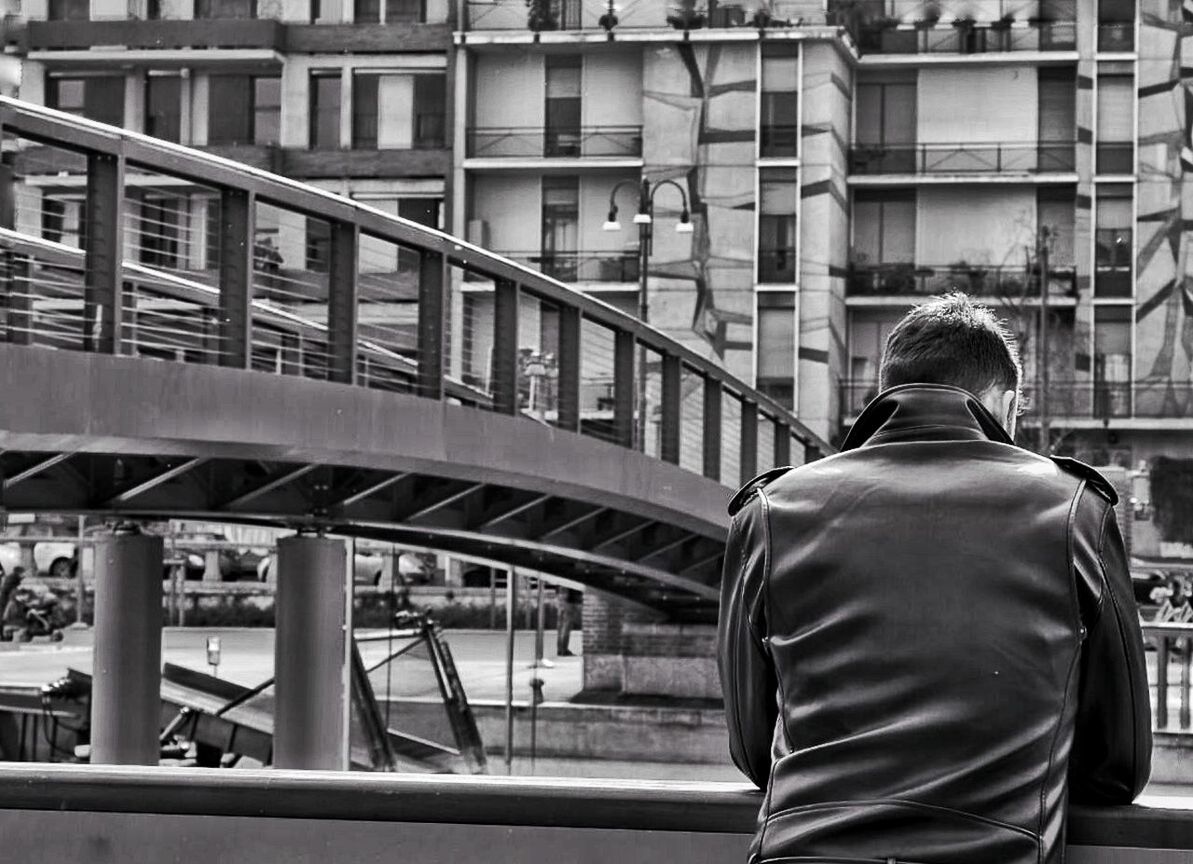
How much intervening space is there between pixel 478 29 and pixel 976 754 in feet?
187

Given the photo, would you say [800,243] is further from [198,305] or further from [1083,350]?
[198,305]

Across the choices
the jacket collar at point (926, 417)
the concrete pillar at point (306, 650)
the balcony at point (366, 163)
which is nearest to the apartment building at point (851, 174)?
the balcony at point (366, 163)

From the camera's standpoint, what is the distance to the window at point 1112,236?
2258 inches

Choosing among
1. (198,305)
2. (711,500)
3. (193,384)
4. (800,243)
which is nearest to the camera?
(193,384)

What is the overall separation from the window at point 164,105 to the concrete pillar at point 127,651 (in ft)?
141

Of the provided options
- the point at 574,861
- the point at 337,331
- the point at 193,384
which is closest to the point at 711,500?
the point at 337,331

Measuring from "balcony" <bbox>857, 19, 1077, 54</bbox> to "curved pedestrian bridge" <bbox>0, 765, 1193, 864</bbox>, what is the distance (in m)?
56.1

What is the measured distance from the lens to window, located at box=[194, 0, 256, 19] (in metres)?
59.7

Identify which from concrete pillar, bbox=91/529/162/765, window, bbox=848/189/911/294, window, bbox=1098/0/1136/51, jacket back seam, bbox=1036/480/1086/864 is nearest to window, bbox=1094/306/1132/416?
window, bbox=848/189/911/294

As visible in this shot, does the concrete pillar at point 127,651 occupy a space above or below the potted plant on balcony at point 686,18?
below

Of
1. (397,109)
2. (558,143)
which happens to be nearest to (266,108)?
(397,109)

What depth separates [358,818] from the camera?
3846 mm

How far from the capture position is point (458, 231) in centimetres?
5775

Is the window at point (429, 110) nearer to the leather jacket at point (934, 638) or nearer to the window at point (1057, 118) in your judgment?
the window at point (1057, 118)
